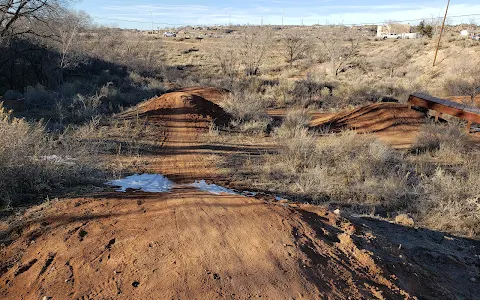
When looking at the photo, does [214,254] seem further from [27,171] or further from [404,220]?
[404,220]

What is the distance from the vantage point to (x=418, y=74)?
26.4 metres

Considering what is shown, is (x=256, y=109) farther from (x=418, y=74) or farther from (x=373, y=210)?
(x=418, y=74)

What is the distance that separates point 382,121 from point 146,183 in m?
9.84

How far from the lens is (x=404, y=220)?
18.2 feet

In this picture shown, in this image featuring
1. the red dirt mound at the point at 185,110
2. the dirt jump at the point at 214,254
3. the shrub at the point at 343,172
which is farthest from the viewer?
the red dirt mound at the point at 185,110

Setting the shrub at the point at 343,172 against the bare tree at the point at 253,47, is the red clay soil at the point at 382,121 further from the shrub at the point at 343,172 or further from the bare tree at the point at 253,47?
the bare tree at the point at 253,47

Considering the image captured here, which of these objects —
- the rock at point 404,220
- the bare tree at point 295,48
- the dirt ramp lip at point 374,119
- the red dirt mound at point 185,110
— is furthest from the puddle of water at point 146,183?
the bare tree at point 295,48

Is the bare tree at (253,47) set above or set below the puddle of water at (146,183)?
above

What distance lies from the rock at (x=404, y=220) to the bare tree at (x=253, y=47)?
23.5 metres

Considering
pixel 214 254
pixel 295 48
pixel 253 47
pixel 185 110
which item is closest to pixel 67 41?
pixel 185 110

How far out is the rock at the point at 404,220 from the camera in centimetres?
552

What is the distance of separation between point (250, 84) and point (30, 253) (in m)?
19.8

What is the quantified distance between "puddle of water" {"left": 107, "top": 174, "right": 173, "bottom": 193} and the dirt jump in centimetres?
71

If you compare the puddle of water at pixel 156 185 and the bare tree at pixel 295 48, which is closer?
the puddle of water at pixel 156 185
